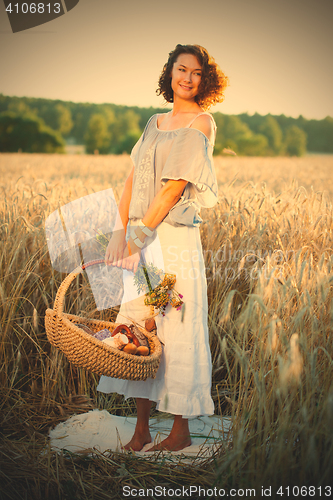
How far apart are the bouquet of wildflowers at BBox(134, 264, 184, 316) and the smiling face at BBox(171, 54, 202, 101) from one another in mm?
892

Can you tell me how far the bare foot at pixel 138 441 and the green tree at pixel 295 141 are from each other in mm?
57428

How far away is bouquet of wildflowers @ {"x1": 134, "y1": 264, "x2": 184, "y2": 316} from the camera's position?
1.70m

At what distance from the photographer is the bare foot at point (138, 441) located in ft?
6.00

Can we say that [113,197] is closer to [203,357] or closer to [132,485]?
[203,357]

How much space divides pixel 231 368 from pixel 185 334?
0.79 meters

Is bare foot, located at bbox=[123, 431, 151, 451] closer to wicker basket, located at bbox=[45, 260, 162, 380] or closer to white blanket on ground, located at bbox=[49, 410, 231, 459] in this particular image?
white blanket on ground, located at bbox=[49, 410, 231, 459]

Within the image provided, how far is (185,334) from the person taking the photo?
5.78 feet

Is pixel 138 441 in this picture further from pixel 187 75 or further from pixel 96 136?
pixel 96 136

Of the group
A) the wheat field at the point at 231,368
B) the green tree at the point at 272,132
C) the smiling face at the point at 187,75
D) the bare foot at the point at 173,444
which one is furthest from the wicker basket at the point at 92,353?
the green tree at the point at 272,132

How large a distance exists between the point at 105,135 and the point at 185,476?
193 ft

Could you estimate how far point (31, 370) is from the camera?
2340 millimetres

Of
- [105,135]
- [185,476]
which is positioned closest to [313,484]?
[185,476]

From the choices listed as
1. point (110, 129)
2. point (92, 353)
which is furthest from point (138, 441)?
point (110, 129)

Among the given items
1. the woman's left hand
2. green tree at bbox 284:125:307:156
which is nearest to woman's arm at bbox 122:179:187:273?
the woman's left hand
